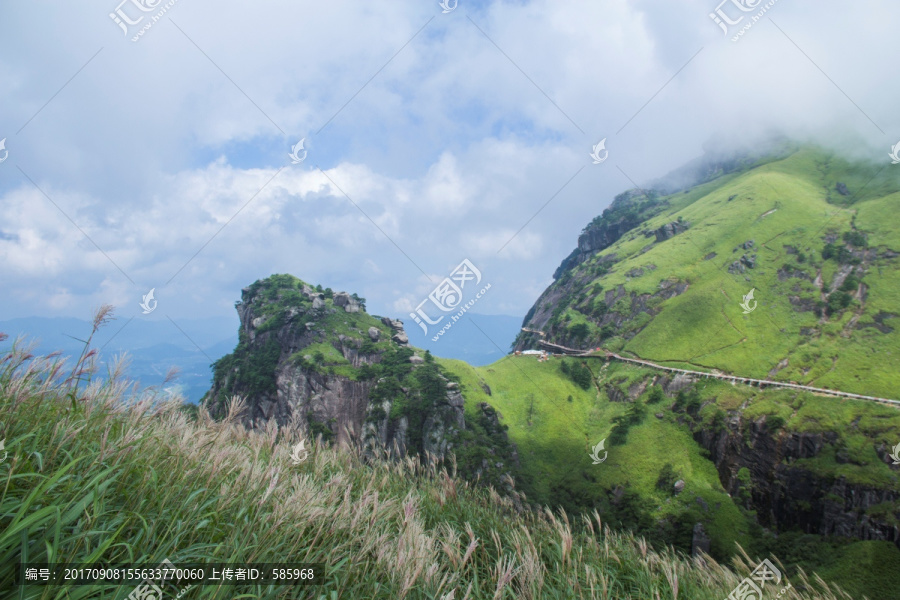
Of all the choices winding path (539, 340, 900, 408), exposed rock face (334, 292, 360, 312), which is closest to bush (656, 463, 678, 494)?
winding path (539, 340, 900, 408)

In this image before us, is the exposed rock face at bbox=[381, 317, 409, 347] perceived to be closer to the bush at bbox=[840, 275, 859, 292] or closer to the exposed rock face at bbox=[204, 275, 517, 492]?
the exposed rock face at bbox=[204, 275, 517, 492]

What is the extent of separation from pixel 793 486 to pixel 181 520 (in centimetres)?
8685

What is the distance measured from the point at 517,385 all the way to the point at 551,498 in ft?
110

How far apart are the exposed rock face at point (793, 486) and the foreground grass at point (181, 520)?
2931 inches

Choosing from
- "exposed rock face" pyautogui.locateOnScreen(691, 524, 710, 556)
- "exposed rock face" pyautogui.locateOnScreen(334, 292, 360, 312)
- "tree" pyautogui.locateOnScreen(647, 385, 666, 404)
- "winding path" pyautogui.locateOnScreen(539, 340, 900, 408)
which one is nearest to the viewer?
"exposed rock face" pyautogui.locateOnScreen(691, 524, 710, 556)

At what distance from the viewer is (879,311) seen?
8394cm

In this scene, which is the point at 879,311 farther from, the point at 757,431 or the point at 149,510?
the point at 149,510

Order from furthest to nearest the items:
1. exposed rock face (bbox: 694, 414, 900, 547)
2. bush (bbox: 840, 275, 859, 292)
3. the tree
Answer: bush (bbox: 840, 275, 859, 292) → the tree → exposed rock face (bbox: 694, 414, 900, 547)

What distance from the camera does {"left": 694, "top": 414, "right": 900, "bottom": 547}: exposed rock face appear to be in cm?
5634

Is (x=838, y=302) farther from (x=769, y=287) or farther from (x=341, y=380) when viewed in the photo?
(x=341, y=380)

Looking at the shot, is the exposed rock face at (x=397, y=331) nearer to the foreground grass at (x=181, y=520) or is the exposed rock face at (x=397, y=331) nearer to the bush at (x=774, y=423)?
the bush at (x=774, y=423)

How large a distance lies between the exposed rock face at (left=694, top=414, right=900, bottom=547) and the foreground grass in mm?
74459

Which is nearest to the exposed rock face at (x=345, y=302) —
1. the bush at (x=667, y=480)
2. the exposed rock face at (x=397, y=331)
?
Answer: the exposed rock face at (x=397, y=331)

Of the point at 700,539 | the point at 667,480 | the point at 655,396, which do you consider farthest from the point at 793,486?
the point at 655,396
